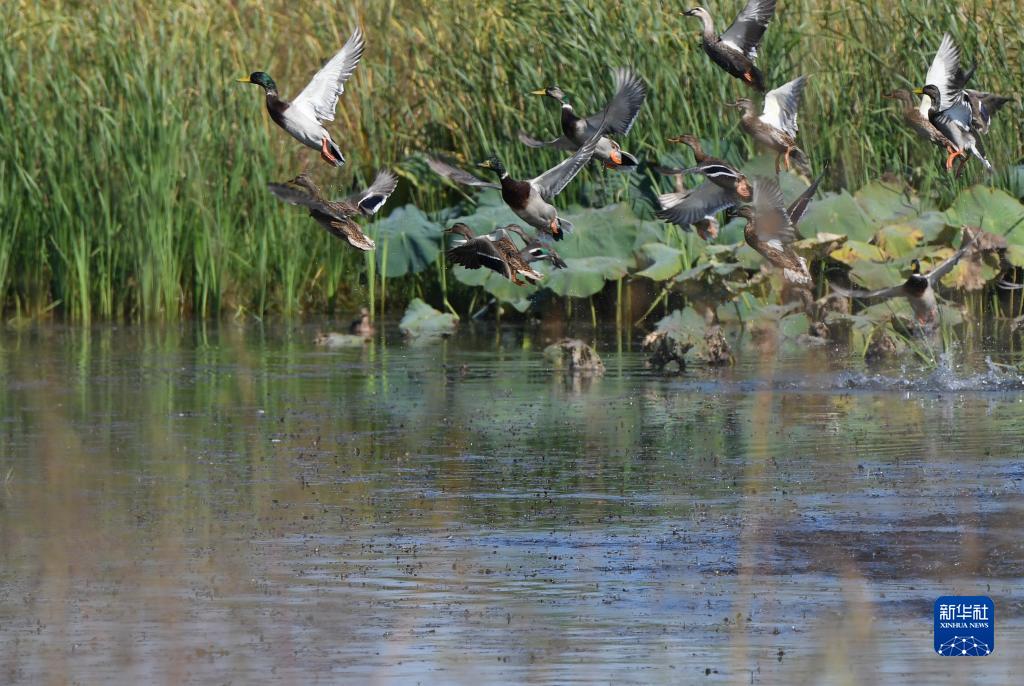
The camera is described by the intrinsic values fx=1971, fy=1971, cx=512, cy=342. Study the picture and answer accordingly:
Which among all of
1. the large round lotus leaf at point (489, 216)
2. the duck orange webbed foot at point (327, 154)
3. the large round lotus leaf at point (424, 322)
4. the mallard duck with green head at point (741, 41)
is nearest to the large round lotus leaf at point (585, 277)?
the large round lotus leaf at point (489, 216)

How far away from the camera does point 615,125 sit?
364 inches

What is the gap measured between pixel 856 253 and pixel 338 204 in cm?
608

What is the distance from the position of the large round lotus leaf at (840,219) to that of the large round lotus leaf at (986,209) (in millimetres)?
624

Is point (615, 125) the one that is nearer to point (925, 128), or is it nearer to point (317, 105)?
point (317, 105)

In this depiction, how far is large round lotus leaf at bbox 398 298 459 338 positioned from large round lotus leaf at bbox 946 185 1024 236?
369cm

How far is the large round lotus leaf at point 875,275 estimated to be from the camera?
13.2 metres

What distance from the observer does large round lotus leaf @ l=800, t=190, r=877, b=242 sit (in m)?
14.1

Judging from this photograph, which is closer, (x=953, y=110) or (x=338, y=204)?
(x=338, y=204)

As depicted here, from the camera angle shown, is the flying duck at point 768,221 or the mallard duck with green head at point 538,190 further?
the flying duck at point 768,221

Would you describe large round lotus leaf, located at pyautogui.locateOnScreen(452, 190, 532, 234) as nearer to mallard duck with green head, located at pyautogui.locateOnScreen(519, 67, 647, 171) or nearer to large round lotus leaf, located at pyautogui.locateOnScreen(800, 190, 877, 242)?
large round lotus leaf, located at pyautogui.locateOnScreen(800, 190, 877, 242)

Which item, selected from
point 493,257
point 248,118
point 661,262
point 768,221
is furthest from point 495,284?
point 493,257

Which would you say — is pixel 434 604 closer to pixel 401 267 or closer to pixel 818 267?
pixel 818 267

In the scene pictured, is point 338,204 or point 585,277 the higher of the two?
point 338,204

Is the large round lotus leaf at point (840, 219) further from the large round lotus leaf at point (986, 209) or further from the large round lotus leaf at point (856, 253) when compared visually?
the large round lotus leaf at point (986, 209)
